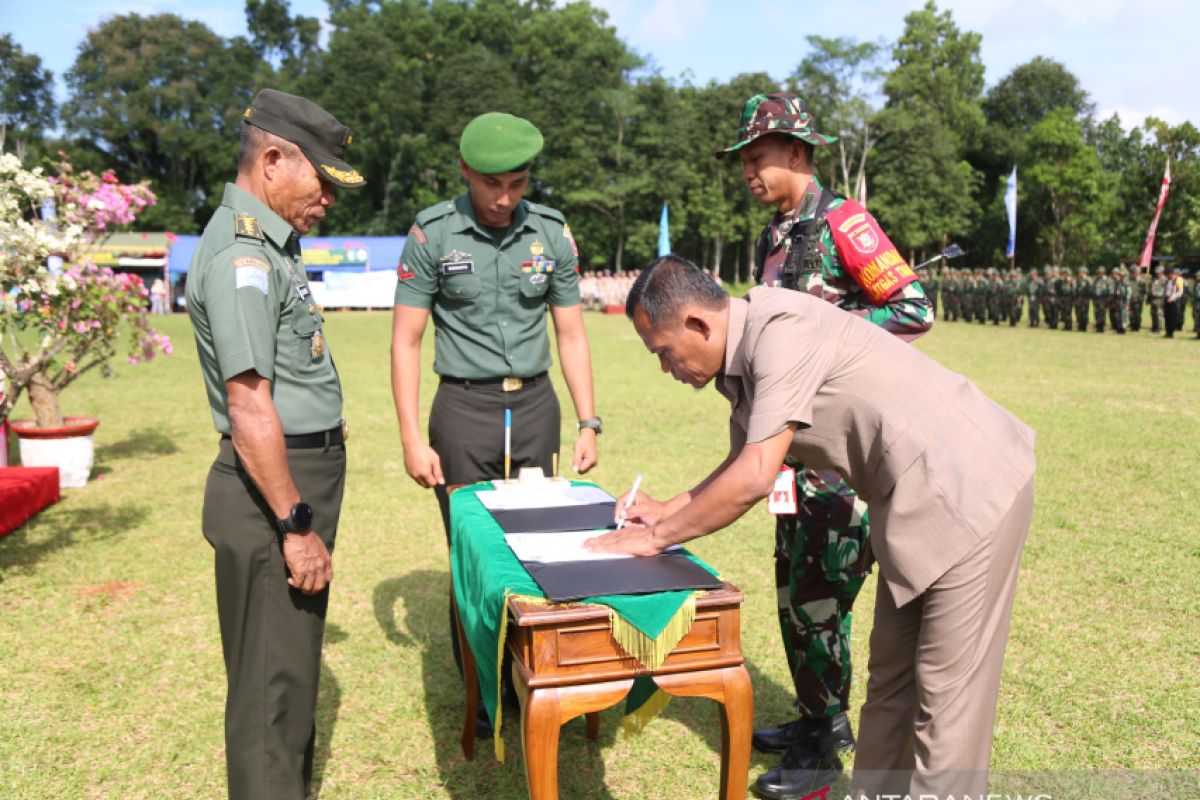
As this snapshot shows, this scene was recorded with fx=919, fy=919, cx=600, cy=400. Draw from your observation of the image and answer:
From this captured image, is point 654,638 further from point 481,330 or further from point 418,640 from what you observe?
point 418,640

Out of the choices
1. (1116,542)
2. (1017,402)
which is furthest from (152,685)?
(1017,402)

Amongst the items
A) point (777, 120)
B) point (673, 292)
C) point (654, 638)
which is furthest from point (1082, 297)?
point (654, 638)

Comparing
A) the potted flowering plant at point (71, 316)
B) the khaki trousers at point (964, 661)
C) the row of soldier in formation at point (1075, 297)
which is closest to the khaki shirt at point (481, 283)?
the khaki trousers at point (964, 661)

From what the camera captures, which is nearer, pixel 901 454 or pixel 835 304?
pixel 901 454

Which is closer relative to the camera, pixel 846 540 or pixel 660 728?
pixel 846 540

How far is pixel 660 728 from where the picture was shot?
3689 millimetres

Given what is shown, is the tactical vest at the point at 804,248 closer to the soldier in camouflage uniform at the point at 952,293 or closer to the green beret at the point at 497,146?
the green beret at the point at 497,146

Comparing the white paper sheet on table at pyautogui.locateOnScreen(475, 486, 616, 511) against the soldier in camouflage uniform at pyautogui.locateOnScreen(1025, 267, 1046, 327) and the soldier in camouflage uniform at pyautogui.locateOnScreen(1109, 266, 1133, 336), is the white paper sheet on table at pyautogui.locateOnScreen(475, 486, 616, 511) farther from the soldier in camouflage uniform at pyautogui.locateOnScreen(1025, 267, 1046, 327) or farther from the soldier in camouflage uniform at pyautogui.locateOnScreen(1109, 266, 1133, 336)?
the soldier in camouflage uniform at pyautogui.locateOnScreen(1025, 267, 1046, 327)

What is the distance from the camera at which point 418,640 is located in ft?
15.1

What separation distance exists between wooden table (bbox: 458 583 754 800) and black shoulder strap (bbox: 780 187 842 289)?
1.33 meters

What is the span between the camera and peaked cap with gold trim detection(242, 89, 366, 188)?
2438 mm

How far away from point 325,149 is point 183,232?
58.3 m

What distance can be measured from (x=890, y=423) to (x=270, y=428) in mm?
1529

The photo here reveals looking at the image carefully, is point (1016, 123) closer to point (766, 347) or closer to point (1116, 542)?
point (1116, 542)
